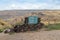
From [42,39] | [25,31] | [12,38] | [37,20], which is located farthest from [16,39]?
[37,20]

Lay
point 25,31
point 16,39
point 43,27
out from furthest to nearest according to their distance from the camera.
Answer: point 43,27 → point 25,31 → point 16,39

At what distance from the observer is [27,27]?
1033 inches

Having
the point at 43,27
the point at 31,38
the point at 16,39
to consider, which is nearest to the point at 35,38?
the point at 31,38

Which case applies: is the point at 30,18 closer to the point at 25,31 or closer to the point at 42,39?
the point at 25,31

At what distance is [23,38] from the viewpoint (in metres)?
21.4

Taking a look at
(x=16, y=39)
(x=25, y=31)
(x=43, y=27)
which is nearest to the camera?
(x=16, y=39)

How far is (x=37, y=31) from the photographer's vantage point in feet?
85.0

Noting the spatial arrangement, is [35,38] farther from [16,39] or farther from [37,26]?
[37,26]

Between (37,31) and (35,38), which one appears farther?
(37,31)

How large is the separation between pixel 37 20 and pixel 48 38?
634cm

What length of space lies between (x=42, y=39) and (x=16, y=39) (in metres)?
2.04

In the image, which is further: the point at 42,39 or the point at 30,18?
the point at 30,18

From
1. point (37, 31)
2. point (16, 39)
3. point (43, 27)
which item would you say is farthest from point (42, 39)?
point (43, 27)

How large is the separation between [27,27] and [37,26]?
1274 millimetres
